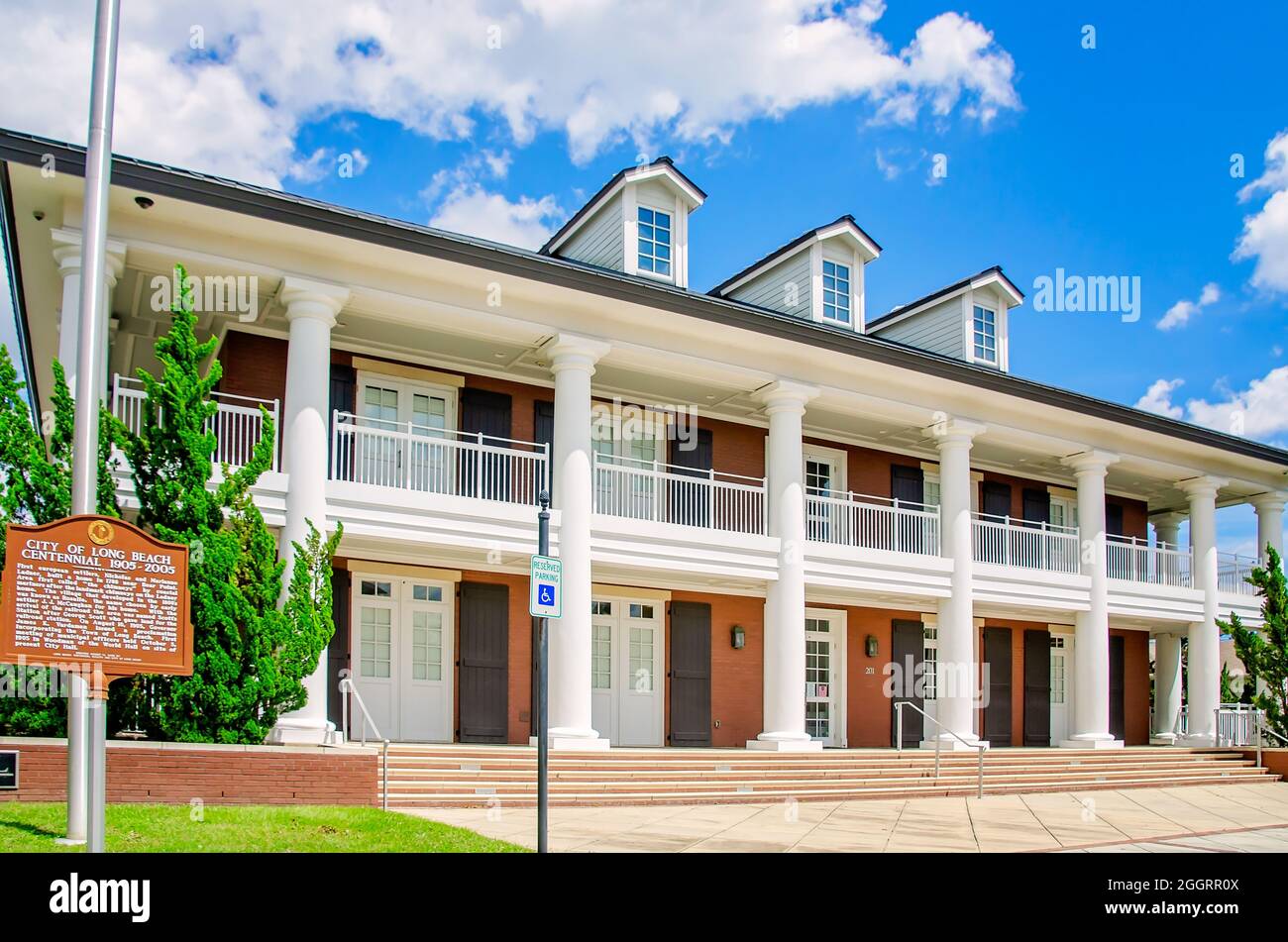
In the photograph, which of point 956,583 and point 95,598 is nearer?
point 95,598

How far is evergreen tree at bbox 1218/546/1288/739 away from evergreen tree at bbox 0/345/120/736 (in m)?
20.6

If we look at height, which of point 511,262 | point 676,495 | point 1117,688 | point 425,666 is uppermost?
point 511,262

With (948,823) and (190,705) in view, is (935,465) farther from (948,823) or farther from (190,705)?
(190,705)

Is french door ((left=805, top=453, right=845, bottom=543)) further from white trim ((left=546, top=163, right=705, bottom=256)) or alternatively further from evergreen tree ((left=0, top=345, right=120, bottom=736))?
evergreen tree ((left=0, top=345, right=120, bottom=736))

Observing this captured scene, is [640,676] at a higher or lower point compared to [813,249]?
lower

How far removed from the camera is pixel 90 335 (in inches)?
343

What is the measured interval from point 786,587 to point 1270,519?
13658 mm

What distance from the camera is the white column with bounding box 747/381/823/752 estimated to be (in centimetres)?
1783

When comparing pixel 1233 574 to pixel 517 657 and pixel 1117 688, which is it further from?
pixel 517 657

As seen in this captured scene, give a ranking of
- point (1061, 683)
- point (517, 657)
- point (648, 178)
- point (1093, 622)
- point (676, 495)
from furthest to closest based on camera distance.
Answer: point (1061, 683)
point (1093, 622)
point (676, 495)
point (648, 178)
point (517, 657)

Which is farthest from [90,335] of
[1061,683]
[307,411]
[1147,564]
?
[1061,683]

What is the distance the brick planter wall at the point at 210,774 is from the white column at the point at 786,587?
7.50 m

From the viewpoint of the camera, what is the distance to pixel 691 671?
20.0 meters
